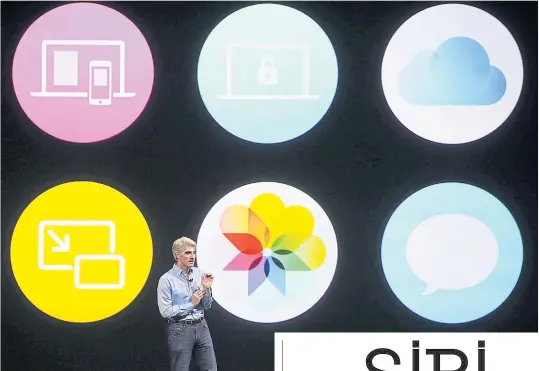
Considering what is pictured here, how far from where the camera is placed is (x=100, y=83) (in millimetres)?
4270

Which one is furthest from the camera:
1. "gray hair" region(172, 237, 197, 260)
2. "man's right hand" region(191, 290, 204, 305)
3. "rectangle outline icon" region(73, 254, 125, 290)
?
"rectangle outline icon" region(73, 254, 125, 290)

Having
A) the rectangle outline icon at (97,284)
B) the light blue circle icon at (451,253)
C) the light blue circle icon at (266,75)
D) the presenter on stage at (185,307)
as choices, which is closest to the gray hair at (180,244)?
the presenter on stage at (185,307)

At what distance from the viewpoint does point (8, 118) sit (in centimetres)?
428

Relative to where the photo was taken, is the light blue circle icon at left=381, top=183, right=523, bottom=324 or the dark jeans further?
the light blue circle icon at left=381, top=183, right=523, bottom=324

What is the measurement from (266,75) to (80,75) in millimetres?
1025

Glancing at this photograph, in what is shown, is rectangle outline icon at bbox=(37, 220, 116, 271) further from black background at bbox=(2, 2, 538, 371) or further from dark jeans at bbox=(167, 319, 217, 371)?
dark jeans at bbox=(167, 319, 217, 371)

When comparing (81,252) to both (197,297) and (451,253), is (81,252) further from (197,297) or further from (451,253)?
(451,253)

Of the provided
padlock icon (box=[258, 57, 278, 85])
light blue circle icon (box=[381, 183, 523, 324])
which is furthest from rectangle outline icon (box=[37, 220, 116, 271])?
light blue circle icon (box=[381, 183, 523, 324])

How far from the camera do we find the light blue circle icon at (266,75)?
4.27 m

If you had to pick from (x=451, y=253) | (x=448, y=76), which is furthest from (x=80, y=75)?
(x=451, y=253)

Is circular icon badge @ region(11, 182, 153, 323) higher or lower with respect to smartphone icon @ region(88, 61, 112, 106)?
lower

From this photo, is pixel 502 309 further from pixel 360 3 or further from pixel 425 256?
pixel 360 3

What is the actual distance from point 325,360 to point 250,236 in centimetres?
148

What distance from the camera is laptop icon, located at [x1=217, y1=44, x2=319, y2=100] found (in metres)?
4.27
